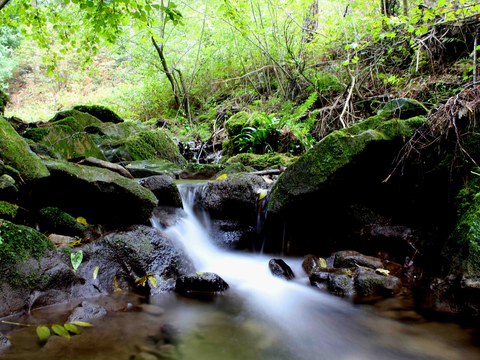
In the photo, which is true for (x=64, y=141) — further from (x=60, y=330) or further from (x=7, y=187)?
(x=60, y=330)

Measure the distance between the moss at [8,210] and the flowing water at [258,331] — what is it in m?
0.99

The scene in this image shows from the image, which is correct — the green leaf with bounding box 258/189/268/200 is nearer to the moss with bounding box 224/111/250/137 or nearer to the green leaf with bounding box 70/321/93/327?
the green leaf with bounding box 70/321/93/327

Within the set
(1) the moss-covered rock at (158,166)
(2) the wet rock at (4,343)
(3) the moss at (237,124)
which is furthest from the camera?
(3) the moss at (237,124)

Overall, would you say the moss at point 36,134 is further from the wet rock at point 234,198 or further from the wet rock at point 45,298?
the wet rock at point 45,298

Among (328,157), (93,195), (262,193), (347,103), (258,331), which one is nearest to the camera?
(258,331)

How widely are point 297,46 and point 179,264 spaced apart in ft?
23.9

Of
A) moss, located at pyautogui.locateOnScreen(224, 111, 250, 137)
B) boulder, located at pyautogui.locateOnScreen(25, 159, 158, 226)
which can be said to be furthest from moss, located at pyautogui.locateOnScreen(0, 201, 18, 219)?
moss, located at pyautogui.locateOnScreen(224, 111, 250, 137)

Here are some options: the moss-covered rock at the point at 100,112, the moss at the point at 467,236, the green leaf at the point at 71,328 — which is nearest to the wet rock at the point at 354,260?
the moss at the point at 467,236

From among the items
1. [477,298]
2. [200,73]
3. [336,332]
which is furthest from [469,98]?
[200,73]

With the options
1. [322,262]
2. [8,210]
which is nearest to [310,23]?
[322,262]

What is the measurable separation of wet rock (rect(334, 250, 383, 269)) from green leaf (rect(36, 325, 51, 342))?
278 cm

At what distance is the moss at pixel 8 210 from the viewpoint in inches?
116

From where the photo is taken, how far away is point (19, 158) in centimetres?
339

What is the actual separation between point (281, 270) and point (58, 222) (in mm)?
2445
